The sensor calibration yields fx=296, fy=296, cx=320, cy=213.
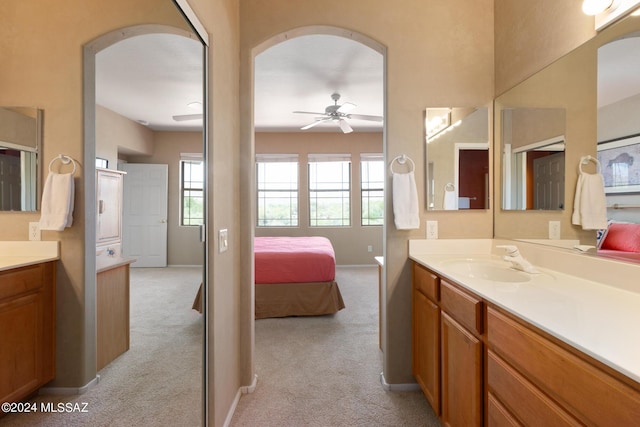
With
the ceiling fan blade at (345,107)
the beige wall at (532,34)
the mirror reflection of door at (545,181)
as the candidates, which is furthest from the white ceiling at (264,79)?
the mirror reflection of door at (545,181)

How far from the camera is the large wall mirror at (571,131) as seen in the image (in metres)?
1.21

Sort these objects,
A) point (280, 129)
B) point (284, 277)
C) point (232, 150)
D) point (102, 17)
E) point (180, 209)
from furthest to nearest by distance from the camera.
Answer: point (280, 129), point (284, 277), point (232, 150), point (180, 209), point (102, 17)

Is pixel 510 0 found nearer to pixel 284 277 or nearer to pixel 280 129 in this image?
pixel 284 277

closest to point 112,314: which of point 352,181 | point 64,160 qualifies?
point 64,160

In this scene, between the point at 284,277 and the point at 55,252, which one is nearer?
the point at 55,252

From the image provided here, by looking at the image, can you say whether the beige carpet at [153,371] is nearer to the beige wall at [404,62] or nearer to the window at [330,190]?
the beige wall at [404,62]

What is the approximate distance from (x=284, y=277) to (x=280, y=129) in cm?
360

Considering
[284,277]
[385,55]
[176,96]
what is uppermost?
[385,55]

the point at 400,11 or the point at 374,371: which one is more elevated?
the point at 400,11

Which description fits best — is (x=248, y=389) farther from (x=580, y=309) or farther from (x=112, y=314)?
(x=580, y=309)

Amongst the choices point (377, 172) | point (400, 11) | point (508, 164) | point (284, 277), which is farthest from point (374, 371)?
point (377, 172)

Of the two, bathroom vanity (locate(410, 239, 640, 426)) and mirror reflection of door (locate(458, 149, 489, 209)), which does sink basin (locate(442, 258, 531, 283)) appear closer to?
bathroom vanity (locate(410, 239, 640, 426))

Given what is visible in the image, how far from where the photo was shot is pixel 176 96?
4.72 feet

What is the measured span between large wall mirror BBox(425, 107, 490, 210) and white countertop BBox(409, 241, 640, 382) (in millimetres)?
633
